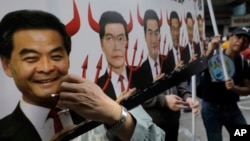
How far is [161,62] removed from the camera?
1044 mm

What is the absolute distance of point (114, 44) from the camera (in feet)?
2.52

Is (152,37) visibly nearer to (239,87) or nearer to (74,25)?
(74,25)

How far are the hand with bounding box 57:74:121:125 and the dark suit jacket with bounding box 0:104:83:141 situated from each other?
6 cm

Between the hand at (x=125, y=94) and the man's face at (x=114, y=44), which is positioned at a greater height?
the man's face at (x=114, y=44)

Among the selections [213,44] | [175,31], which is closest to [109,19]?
[175,31]

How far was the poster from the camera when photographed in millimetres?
553

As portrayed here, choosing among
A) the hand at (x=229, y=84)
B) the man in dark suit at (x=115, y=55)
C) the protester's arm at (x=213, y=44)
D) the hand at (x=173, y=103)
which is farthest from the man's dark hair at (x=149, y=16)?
the hand at (x=229, y=84)

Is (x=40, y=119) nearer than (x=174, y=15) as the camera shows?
Yes

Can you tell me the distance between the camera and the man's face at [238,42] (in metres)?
2.36

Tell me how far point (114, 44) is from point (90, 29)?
9cm

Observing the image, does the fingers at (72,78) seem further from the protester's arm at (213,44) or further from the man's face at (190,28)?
the protester's arm at (213,44)

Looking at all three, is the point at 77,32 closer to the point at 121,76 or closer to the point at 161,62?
the point at 121,76

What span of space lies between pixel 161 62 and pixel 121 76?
0.26m

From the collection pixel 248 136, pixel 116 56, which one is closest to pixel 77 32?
pixel 116 56
